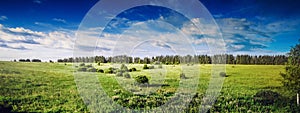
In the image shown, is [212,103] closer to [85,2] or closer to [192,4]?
[192,4]

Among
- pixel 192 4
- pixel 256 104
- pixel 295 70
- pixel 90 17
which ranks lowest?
pixel 256 104

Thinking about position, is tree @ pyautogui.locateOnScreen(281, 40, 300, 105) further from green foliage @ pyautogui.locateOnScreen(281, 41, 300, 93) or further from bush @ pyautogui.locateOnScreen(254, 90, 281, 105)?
bush @ pyautogui.locateOnScreen(254, 90, 281, 105)

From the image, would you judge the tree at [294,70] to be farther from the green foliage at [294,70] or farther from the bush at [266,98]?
the bush at [266,98]

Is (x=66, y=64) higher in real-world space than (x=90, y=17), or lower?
lower

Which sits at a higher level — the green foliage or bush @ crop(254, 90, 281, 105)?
the green foliage

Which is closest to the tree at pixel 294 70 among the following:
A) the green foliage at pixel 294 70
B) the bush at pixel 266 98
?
the green foliage at pixel 294 70

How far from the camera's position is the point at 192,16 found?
1451 centimetres

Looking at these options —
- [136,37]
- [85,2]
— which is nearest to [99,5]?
[136,37]

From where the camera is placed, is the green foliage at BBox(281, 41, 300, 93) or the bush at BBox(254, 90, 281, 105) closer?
the green foliage at BBox(281, 41, 300, 93)

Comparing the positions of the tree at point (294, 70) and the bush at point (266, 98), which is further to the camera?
the bush at point (266, 98)

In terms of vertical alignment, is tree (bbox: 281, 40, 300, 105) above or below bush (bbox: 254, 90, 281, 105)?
above

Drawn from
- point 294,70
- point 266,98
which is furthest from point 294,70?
point 266,98

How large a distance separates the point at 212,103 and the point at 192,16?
5.40 meters

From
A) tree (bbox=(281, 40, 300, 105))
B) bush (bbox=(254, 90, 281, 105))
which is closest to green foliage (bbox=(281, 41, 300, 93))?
tree (bbox=(281, 40, 300, 105))
